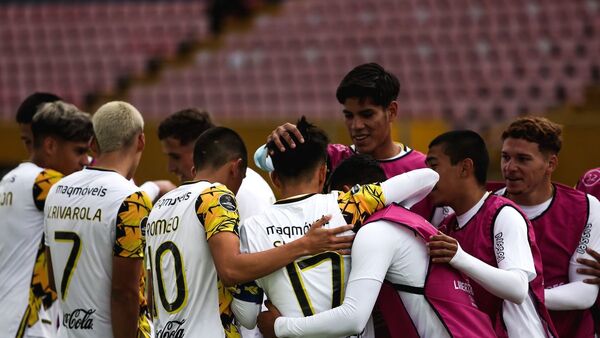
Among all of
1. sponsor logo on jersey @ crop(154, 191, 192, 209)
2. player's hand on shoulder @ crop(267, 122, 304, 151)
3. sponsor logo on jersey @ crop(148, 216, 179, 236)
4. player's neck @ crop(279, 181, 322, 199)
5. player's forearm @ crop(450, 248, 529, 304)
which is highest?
player's hand on shoulder @ crop(267, 122, 304, 151)

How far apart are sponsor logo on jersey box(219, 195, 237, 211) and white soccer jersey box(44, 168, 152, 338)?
860 millimetres

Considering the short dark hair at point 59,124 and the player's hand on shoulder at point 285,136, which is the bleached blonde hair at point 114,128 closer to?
the short dark hair at point 59,124

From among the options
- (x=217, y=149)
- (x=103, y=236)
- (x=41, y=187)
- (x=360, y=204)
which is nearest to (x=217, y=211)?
(x=217, y=149)

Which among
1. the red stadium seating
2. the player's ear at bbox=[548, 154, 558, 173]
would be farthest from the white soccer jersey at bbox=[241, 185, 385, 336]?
the red stadium seating

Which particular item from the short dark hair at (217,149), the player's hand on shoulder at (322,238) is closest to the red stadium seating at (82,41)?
the short dark hair at (217,149)

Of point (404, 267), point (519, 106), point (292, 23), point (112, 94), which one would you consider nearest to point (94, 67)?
point (112, 94)

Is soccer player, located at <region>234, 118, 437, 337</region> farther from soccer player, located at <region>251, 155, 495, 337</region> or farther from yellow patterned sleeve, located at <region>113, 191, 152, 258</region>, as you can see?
yellow patterned sleeve, located at <region>113, 191, 152, 258</region>

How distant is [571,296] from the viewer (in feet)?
16.7

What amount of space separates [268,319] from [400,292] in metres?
0.65

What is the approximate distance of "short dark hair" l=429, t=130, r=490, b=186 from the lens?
16.4 ft

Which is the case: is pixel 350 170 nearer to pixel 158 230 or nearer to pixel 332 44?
pixel 158 230

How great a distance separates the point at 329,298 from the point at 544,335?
119 cm

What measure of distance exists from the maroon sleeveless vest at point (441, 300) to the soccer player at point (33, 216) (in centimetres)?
254

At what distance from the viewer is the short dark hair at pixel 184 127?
6227 millimetres
